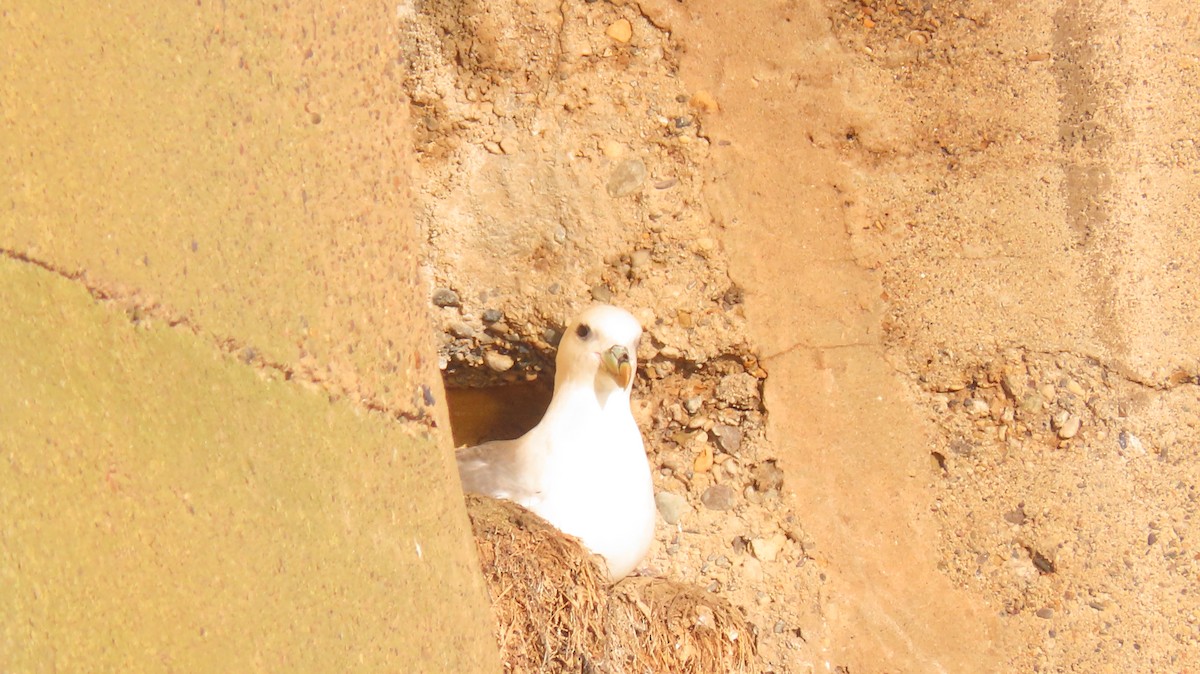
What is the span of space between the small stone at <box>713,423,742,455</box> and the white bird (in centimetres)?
21

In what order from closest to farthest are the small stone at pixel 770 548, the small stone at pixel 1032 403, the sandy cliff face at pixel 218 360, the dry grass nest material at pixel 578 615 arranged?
the sandy cliff face at pixel 218 360 → the dry grass nest material at pixel 578 615 → the small stone at pixel 1032 403 → the small stone at pixel 770 548

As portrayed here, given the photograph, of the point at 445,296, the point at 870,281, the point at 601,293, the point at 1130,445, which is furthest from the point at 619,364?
the point at 1130,445

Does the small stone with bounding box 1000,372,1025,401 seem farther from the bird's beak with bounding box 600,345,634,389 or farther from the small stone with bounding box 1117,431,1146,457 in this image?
the bird's beak with bounding box 600,345,634,389

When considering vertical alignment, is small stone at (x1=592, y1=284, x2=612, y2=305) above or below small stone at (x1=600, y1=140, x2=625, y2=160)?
below

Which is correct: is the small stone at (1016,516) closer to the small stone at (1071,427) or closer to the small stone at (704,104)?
the small stone at (1071,427)

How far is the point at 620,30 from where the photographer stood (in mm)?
2840

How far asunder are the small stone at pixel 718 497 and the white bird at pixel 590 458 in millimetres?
215

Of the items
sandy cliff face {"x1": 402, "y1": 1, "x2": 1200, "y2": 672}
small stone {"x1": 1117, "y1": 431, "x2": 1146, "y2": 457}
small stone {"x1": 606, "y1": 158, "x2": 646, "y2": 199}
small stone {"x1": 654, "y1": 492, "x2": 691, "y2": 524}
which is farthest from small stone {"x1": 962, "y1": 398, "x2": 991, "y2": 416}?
Answer: small stone {"x1": 606, "y1": 158, "x2": 646, "y2": 199}

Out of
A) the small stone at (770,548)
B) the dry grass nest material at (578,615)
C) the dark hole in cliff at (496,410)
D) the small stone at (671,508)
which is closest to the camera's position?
the dry grass nest material at (578,615)

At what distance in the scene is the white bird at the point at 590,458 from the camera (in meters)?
2.45

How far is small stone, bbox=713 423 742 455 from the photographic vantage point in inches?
107

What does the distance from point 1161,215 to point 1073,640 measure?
0.98 metres

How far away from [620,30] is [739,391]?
99 centimetres

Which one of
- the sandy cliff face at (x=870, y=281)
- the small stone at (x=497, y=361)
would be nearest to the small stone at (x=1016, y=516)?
the sandy cliff face at (x=870, y=281)
